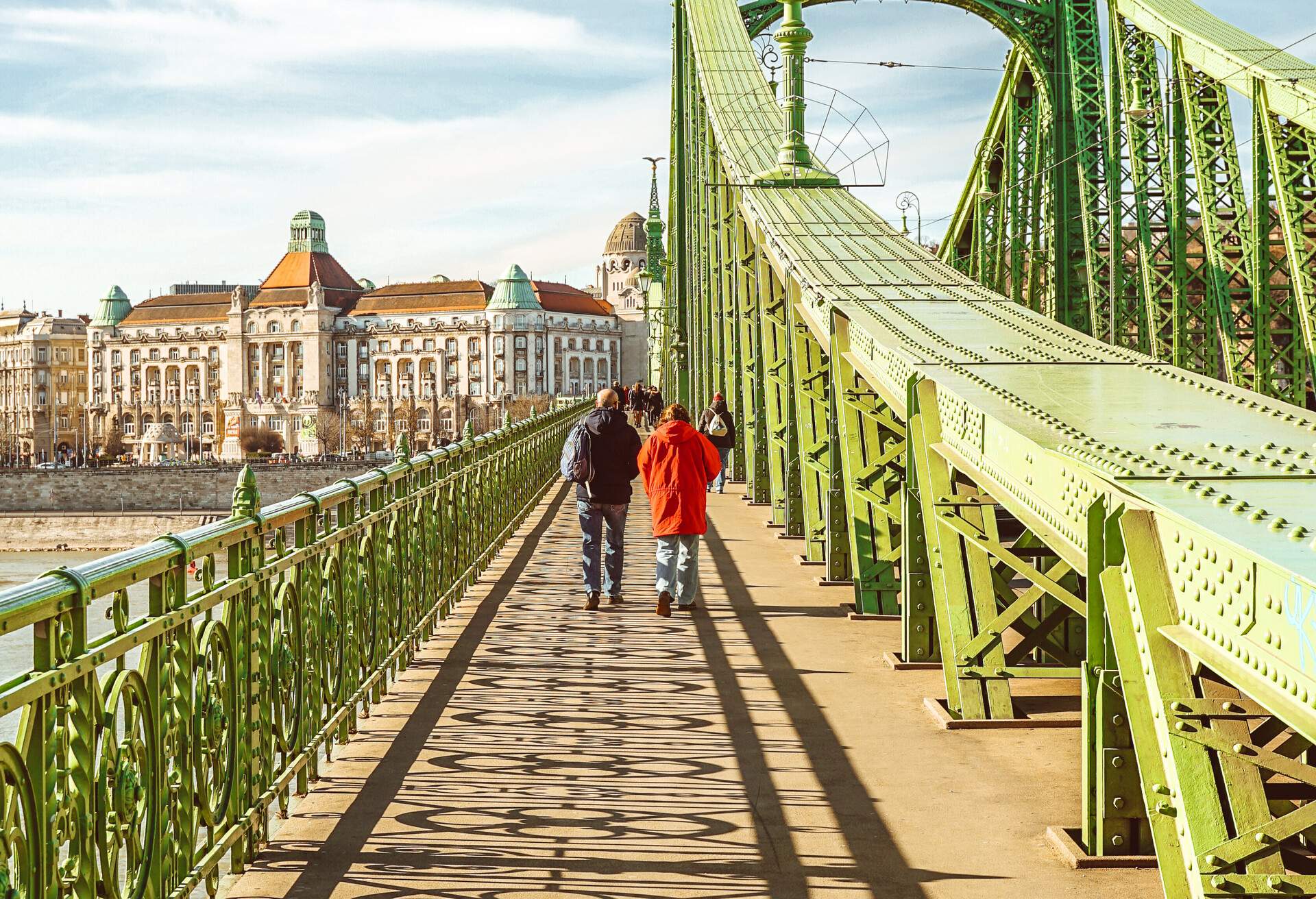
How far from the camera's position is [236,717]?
3.84 m

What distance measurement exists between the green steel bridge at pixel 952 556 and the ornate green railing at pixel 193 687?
0.04 ft

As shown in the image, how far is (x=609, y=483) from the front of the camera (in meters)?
9.19

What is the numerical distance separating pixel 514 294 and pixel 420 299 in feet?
32.7

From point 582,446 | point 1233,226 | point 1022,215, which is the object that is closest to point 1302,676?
point 582,446

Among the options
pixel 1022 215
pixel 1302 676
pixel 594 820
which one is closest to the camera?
pixel 1302 676

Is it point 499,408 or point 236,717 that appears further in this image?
point 499,408

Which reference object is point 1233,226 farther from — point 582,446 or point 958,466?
point 958,466

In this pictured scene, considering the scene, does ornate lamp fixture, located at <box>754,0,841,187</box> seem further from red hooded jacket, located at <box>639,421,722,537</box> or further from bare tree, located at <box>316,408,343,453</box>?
bare tree, located at <box>316,408,343,453</box>

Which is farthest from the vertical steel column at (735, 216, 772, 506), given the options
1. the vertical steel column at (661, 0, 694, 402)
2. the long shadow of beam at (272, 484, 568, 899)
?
the vertical steel column at (661, 0, 694, 402)

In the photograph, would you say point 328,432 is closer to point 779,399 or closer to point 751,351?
point 751,351

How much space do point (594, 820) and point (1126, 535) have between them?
78.2 inches

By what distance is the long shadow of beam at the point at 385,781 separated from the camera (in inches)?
152

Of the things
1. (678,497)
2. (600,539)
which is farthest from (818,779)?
(600,539)

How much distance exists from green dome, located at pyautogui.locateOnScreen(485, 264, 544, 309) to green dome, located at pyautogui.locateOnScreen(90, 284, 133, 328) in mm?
39140
